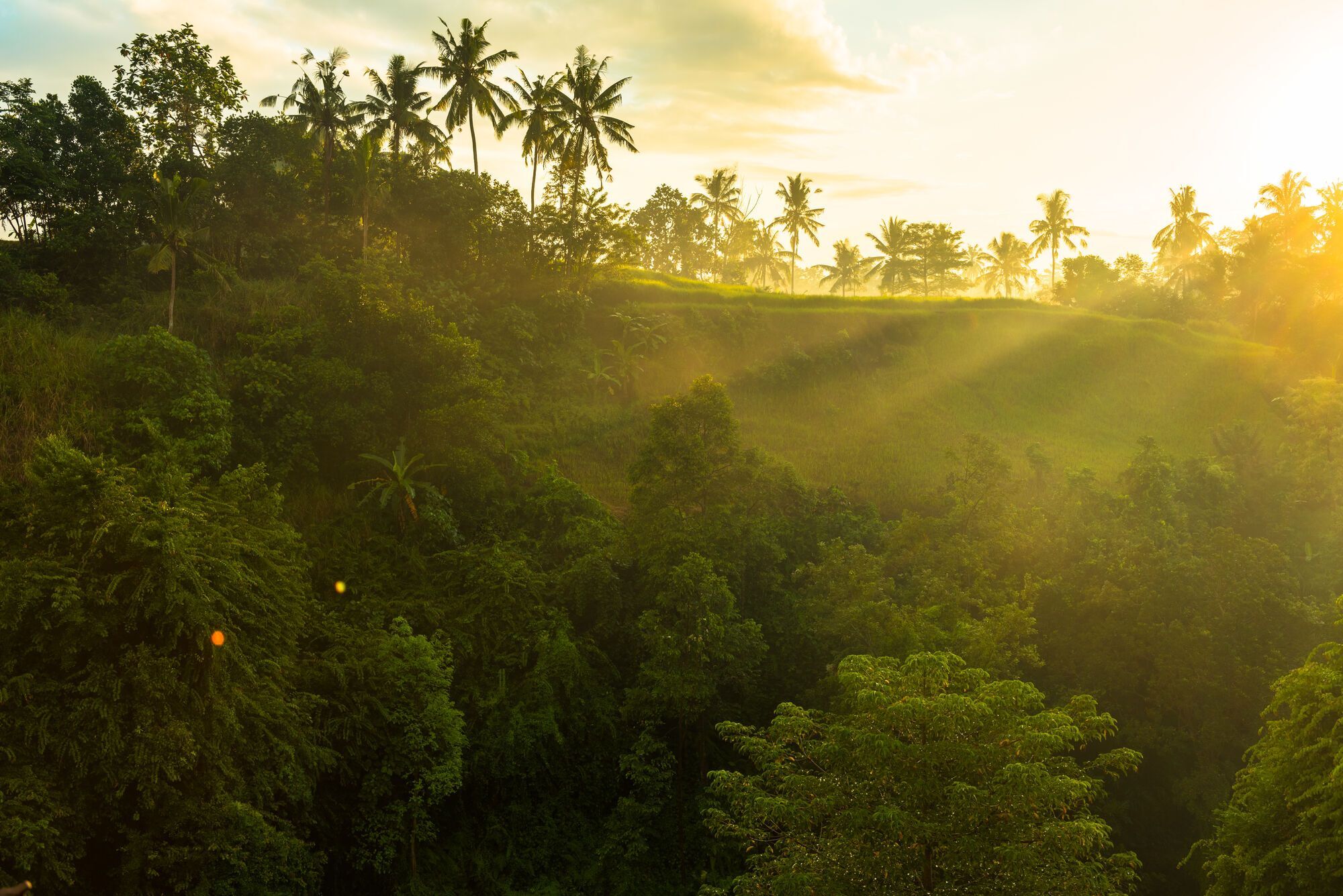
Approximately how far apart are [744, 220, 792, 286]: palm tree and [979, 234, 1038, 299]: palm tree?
23742 mm

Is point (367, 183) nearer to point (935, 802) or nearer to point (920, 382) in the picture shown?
point (920, 382)

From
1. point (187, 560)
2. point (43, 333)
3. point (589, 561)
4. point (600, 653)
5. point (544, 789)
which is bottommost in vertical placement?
point (544, 789)

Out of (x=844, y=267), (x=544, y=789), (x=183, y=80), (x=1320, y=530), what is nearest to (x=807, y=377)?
(x=1320, y=530)

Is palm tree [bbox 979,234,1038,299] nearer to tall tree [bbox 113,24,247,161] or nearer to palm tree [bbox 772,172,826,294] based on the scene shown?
palm tree [bbox 772,172,826,294]

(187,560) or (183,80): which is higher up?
(183,80)

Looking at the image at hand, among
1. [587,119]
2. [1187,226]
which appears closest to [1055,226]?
[1187,226]

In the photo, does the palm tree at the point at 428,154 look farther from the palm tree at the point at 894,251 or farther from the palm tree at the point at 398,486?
the palm tree at the point at 894,251

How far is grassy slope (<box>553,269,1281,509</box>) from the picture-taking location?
3491 cm

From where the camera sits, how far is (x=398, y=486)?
21.5m

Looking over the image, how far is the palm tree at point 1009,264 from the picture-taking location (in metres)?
89.1

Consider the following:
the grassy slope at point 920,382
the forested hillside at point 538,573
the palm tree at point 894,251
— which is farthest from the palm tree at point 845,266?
the forested hillside at point 538,573

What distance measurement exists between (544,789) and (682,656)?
4.67 metres

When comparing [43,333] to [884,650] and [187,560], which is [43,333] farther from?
[884,650]

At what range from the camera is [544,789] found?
1838cm
